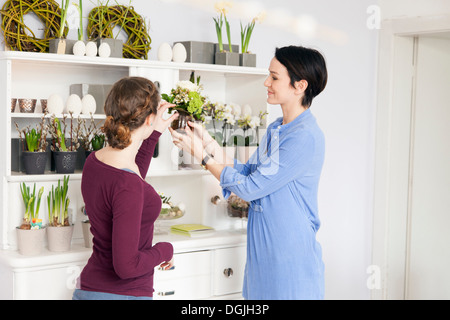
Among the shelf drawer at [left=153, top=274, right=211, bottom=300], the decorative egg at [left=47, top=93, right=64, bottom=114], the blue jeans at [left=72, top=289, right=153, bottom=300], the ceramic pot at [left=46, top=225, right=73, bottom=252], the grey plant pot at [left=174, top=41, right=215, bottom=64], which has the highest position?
the grey plant pot at [left=174, top=41, right=215, bottom=64]

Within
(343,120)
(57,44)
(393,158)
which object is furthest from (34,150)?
(393,158)

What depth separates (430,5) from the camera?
374 centimetres

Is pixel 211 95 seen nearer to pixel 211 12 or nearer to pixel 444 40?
pixel 211 12

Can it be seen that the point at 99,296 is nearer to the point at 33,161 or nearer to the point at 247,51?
the point at 33,161

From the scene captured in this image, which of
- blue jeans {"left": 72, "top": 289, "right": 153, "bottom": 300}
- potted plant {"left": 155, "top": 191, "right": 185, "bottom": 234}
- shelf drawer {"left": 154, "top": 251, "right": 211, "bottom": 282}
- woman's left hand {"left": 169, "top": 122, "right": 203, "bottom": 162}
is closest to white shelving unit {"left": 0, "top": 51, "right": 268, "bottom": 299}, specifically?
shelf drawer {"left": 154, "top": 251, "right": 211, "bottom": 282}

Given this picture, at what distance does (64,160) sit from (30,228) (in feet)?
1.07

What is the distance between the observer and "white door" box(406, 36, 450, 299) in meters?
4.08

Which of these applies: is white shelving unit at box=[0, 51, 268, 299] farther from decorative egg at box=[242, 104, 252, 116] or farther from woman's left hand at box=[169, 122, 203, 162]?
woman's left hand at box=[169, 122, 203, 162]

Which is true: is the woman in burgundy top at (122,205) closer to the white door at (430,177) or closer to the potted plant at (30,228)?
the potted plant at (30,228)

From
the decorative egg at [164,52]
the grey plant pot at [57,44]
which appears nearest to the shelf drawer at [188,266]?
the decorative egg at [164,52]

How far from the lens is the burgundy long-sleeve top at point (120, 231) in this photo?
1949 millimetres

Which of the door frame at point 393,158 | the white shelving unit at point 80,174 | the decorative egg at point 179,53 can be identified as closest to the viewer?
the white shelving unit at point 80,174

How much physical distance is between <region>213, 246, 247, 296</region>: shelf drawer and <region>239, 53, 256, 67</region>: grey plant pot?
0.94 m

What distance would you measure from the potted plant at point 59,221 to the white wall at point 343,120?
4.68 ft
